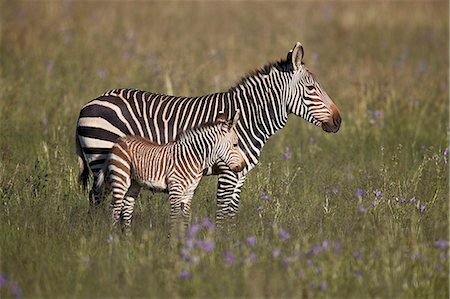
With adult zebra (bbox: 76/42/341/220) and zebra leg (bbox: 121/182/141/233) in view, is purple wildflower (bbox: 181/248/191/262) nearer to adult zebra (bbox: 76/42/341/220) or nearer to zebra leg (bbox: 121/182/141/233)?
zebra leg (bbox: 121/182/141/233)

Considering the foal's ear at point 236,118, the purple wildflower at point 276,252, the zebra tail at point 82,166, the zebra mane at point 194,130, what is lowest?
the purple wildflower at point 276,252

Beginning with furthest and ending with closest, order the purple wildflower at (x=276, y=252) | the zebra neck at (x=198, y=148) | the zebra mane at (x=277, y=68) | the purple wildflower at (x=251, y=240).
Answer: the zebra mane at (x=277, y=68) < the zebra neck at (x=198, y=148) < the purple wildflower at (x=251, y=240) < the purple wildflower at (x=276, y=252)

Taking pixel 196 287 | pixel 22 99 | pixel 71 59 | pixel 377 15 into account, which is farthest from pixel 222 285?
pixel 377 15

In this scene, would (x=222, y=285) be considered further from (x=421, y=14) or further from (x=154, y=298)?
(x=421, y=14)

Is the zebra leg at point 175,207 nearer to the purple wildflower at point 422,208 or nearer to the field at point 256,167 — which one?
the field at point 256,167

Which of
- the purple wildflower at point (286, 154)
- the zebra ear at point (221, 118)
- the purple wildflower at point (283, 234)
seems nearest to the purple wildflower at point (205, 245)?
the purple wildflower at point (283, 234)

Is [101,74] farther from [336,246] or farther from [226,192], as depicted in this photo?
[336,246]

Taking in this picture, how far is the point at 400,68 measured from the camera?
16.5 m

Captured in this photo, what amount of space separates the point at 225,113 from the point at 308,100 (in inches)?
32.9

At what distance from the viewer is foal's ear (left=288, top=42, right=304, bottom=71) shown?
856cm

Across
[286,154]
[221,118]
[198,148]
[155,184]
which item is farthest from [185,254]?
[286,154]

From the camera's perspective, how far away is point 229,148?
26.7 feet

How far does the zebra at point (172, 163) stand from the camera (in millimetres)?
7811

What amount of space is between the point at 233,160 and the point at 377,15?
14.0 metres
